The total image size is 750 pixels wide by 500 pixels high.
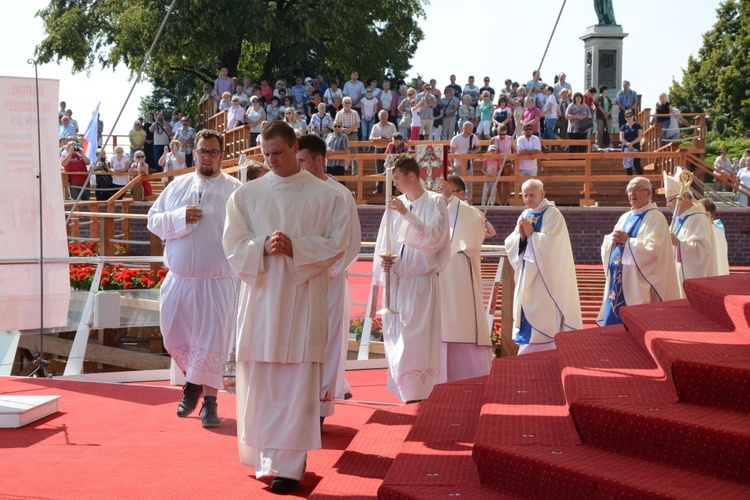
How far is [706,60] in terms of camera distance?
54219 mm

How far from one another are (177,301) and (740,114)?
154ft

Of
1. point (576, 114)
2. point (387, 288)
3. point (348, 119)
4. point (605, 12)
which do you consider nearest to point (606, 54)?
point (605, 12)

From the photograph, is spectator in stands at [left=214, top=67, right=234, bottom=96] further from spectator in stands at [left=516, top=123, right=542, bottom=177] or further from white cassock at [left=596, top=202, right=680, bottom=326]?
white cassock at [left=596, top=202, right=680, bottom=326]

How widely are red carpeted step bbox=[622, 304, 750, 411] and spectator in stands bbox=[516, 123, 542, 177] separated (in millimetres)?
14744

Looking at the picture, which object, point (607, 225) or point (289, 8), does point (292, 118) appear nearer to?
point (607, 225)

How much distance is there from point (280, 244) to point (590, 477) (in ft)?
6.48

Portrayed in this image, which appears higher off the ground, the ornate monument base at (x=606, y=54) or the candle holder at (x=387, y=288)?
the ornate monument base at (x=606, y=54)

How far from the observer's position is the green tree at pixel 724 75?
49.2 m

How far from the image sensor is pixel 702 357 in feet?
15.8

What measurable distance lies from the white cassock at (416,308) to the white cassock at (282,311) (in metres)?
2.54

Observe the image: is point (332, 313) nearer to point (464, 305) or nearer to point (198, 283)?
point (198, 283)

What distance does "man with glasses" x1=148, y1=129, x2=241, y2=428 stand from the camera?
7148mm

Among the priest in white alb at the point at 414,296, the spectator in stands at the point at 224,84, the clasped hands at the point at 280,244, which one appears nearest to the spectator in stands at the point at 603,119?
the spectator in stands at the point at 224,84

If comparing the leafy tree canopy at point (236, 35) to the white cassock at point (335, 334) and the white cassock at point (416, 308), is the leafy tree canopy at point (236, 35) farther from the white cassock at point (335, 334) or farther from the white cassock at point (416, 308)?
the white cassock at point (335, 334)
